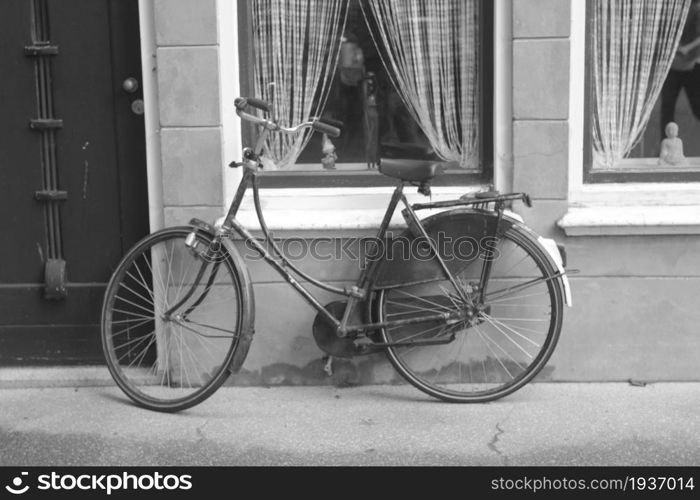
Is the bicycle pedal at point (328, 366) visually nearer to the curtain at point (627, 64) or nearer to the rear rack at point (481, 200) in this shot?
the rear rack at point (481, 200)

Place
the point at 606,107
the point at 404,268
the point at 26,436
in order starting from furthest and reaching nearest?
the point at 606,107 → the point at 404,268 → the point at 26,436

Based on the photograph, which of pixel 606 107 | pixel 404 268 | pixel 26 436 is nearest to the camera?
pixel 26 436

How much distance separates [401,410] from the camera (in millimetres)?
4797

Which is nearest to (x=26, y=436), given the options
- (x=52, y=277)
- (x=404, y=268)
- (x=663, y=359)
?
(x=52, y=277)

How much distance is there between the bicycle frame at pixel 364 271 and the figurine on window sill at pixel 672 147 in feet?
3.58

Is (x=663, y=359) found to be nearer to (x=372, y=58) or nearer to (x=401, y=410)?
(x=401, y=410)

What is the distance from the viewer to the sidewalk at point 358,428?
4.26 metres

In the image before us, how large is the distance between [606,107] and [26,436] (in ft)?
10.6

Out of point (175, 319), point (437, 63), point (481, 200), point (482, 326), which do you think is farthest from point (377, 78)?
point (175, 319)

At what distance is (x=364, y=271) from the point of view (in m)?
4.89

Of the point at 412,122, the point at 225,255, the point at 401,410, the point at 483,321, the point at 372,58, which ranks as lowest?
the point at 401,410

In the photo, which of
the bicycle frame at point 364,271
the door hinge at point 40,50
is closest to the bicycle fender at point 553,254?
the bicycle frame at point 364,271

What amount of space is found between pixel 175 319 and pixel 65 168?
110 cm
